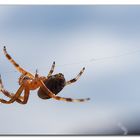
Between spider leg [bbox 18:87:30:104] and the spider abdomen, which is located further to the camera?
spider leg [bbox 18:87:30:104]

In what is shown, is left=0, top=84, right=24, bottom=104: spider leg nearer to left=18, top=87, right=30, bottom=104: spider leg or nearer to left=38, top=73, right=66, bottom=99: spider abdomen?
left=18, top=87, right=30, bottom=104: spider leg

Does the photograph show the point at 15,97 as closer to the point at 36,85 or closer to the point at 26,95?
the point at 26,95

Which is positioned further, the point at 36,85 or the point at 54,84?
the point at 36,85

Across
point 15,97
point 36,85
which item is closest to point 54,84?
point 36,85

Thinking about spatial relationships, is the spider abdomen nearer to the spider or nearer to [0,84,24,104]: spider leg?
the spider

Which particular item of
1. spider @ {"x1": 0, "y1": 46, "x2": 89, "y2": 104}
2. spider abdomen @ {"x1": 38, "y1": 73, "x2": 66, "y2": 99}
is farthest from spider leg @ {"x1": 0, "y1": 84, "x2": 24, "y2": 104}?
spider abdomen @ {"x1": 38, "y1": 73, "x2": 66, "y2": 99}

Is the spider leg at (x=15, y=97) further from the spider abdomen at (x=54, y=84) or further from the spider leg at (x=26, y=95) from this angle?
the spider abdomen at (x=54, y=84)
